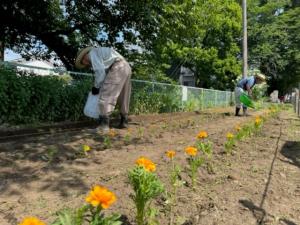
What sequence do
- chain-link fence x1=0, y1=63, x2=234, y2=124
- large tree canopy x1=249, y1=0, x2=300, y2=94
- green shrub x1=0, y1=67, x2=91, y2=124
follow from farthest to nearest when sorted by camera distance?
large tree canopy x1=249, y1=0, x2=300, y2=94, chain-link fence x1=0, y1=63, x2=234, y2=124, green shrub x1=0, y1=67, x2=91, y2=124

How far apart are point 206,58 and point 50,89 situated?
22.8 metres

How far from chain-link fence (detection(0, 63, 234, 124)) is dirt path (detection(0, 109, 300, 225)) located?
3.22 meters

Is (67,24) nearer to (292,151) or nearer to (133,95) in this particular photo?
(133,95)

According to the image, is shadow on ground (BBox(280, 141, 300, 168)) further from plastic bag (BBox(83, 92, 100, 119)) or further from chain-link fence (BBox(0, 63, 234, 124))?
chain-link fence (BBox(0, 63, 234, 124))

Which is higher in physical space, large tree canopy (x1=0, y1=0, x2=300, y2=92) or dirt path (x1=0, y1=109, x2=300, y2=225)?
large tree canopy (x1=0, y1=0, x2=300, y2=92)

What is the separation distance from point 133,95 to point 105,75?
19.5 feet

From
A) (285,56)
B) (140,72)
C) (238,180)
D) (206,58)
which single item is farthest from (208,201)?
(285,56)

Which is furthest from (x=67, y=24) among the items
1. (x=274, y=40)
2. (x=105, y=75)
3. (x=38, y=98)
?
(x=274, y=40)

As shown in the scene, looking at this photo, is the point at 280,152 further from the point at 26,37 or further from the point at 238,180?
the point at 26,37

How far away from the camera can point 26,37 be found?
567 inches

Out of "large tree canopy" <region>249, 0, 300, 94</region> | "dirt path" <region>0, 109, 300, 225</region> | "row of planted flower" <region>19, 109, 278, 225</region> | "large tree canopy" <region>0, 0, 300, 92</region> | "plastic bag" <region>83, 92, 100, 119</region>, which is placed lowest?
"dirt path" <region>0, 109, 300, 225</region>

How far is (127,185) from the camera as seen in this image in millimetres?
3521

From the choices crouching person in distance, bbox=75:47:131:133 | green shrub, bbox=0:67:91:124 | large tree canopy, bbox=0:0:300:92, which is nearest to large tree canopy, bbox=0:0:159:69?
large tree canopy, bbox=0:0:300:92

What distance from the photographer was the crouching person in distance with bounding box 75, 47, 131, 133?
22.3ft
